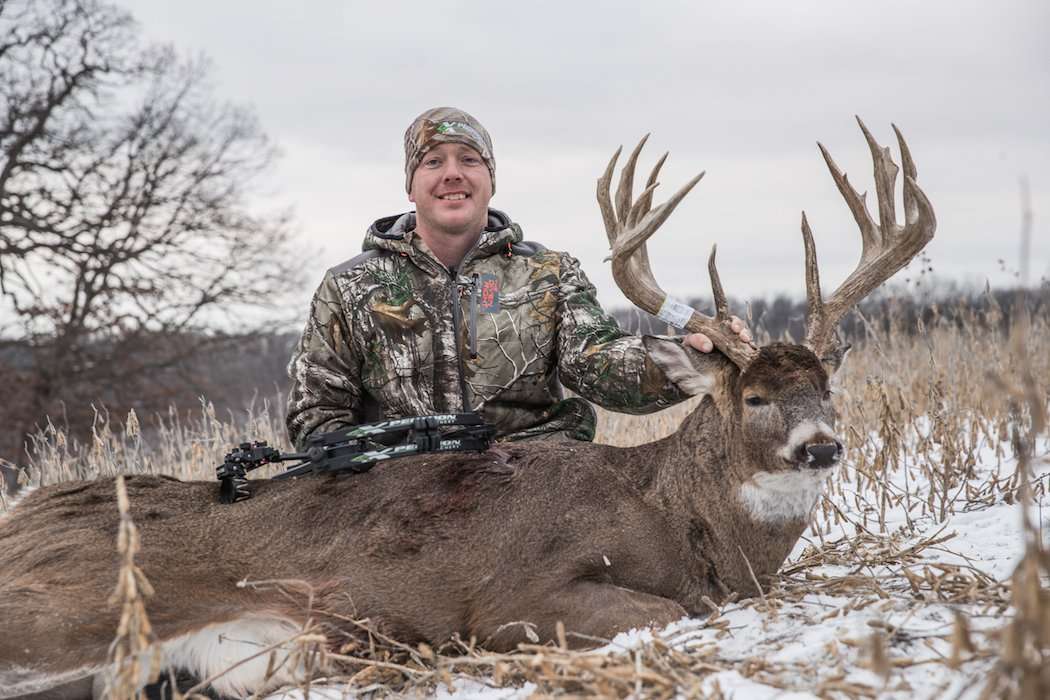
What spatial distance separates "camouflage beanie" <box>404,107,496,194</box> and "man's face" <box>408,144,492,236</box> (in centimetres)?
3

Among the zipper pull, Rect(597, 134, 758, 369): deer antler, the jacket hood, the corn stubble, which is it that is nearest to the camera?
the corn stubble

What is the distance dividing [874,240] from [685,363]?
904mm

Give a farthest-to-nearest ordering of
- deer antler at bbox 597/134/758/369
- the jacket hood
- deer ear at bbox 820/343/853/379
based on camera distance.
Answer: the jacket hood
deer ear at bbox 820/343/853/379
deer antler at bbox 597/134/758/369

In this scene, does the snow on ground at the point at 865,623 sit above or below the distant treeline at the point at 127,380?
below

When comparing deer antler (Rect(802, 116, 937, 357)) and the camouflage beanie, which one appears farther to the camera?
the camouflage beanie

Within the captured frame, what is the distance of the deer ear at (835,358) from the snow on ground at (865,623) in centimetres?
73

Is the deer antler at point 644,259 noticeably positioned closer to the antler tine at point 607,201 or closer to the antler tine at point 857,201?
the antler tine at point 607,201

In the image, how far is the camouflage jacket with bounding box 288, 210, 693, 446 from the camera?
16.6ft

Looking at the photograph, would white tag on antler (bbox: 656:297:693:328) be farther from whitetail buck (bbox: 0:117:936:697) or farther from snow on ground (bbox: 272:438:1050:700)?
snow on ground (bbox: 272:438:1050:700)

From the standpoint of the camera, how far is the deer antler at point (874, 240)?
3.98 meters

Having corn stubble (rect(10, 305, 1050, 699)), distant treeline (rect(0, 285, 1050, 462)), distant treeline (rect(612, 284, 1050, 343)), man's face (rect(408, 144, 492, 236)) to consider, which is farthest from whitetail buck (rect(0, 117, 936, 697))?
distant treeline (rect(0, 285, 1050, 462))

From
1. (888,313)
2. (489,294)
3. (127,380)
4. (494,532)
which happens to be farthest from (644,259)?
(127,380)

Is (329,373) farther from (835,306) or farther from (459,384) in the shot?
(835,306)

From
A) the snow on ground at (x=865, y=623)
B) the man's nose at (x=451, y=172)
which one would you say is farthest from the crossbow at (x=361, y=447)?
the man's nose at (x=451, y=172)
